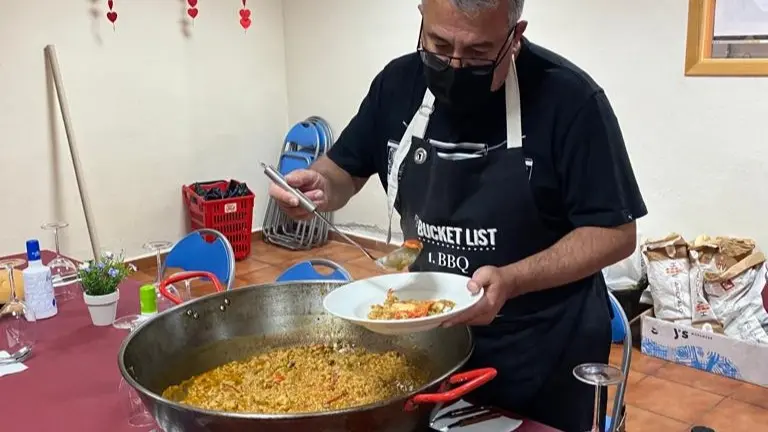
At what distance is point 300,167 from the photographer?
479cm

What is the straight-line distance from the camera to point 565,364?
1.46 metres

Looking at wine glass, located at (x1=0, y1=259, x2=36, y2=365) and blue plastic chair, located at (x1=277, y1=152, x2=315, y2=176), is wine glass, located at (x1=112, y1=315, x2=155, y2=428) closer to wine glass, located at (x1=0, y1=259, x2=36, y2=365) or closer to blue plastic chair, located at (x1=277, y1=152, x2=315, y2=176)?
wine glass, located at (x1=0, y1=259, x2=36, y2=365)

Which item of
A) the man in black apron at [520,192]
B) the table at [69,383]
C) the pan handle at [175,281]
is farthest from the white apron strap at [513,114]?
the table at [69,383]

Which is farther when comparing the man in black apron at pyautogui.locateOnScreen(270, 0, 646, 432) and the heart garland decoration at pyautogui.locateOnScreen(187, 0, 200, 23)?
the heart garland decoration at pyautogui.locateOnScreen(187, 0, 200, 23)

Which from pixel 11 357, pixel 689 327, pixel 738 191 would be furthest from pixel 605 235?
pixel 738 191

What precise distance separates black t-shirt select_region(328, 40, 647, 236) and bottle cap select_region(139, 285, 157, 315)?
0.79m

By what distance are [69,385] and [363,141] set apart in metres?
0.78

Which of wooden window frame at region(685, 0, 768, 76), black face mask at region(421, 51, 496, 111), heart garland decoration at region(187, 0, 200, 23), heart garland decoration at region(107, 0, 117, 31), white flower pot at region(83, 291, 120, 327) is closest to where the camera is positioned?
black face mask at region(421, 51, 496, 111)

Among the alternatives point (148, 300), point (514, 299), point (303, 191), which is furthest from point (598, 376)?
point (148, 300)

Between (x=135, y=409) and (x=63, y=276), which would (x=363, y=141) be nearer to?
(x=135, y=409)

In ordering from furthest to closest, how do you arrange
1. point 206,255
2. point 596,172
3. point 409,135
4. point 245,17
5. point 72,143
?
1. point 245,17
2. point 72,143
3. point 206,255
4. point 409,135
5. point 596,172

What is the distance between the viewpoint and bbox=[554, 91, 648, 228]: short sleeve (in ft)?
4.30

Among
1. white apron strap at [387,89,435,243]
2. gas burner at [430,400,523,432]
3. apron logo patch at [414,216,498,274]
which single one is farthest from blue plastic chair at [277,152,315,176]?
gas burner at [430,400,523,432]

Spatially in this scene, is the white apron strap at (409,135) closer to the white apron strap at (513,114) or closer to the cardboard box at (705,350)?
the white apron strap at (513,114)
